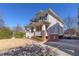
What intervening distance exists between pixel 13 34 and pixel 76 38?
3.06 feet

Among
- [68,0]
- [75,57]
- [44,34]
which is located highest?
[68,0]

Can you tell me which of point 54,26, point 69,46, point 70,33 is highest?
point 54,26

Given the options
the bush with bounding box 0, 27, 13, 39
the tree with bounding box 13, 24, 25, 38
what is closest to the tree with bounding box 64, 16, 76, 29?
the tree with bounding box 13, 24, 25, 38

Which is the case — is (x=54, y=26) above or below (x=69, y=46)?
above

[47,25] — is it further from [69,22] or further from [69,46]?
[69,46]

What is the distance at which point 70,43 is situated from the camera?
545 centimetres

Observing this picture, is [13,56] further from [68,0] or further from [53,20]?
[68,0]

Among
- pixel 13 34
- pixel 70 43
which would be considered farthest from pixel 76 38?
pixel 13 34

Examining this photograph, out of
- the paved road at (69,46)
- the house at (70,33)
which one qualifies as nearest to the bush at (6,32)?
the paved road at (69,46)

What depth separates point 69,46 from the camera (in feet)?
17.9

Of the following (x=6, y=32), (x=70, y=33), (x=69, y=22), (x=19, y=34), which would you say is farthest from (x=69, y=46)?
(x=6, y=32)

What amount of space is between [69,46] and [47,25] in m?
0.45

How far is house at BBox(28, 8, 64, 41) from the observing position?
548 cm

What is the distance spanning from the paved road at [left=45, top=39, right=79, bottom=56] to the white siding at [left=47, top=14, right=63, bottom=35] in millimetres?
151
